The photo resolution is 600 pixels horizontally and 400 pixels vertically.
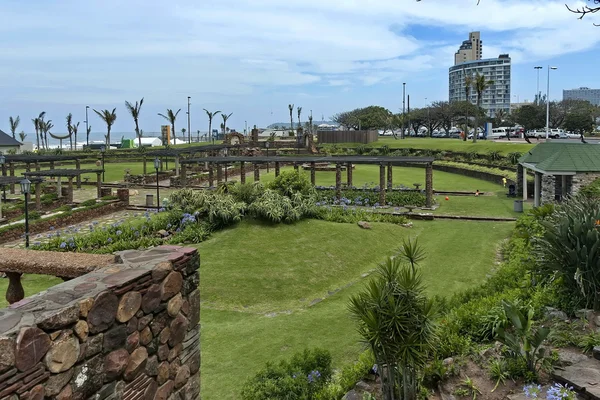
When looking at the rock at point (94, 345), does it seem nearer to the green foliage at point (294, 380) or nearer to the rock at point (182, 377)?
the rock at point (182, 377)

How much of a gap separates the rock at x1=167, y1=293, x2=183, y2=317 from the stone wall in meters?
0.01

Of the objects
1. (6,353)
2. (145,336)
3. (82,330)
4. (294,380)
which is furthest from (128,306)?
(294,380)

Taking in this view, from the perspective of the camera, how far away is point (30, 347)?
367 cm

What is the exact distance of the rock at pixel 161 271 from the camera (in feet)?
16.8

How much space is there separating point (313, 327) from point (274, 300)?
1963 millimetres

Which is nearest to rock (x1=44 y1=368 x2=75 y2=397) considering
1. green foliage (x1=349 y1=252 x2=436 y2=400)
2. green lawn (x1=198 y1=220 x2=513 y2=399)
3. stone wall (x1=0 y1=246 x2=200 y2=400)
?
stone wall (x1=0 y1=246 x2=200 y2=400)

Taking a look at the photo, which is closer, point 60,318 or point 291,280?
point 60,318

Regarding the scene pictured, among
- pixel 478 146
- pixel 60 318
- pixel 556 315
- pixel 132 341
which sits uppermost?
pixel 478 146

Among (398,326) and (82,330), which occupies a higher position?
(82,330)

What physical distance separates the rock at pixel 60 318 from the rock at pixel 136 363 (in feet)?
2.96

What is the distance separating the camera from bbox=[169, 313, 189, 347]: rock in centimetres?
548

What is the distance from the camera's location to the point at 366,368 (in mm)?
6941

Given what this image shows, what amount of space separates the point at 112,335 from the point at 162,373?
1077 mm

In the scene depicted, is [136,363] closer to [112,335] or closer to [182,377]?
[112,335]
